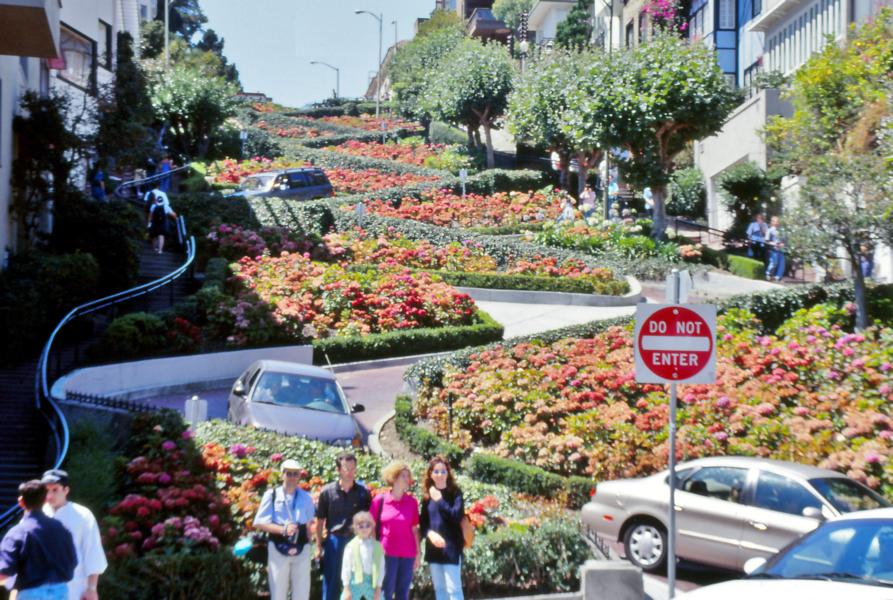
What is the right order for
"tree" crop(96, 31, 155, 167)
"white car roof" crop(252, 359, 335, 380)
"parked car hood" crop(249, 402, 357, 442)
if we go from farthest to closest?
"tree" crop(96, 31, 155, 167)
"white car roof" crop(252, 359, 335, 380)
"parked car hood" crop(249, 402, 357, 442)

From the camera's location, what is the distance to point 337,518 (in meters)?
9.26

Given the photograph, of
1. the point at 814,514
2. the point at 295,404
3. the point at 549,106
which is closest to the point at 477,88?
the point at 549,106

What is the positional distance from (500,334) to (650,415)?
8.79 metres

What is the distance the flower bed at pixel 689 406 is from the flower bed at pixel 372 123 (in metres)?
62.4

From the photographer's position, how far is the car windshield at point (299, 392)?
622 inches

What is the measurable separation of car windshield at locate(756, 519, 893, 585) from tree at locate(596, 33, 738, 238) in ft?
96.2

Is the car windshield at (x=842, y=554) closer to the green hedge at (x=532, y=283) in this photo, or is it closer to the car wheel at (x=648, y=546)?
the car wheel at (x=648, y=546)

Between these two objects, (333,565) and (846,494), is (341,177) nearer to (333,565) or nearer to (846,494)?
(846,494)

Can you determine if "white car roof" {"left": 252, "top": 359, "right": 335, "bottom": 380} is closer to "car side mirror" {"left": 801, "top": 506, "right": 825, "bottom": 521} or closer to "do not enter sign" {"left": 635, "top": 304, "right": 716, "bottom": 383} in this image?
"car side mirror" {"left": 801, "top": 506, "right": 825, "bottom": 521}

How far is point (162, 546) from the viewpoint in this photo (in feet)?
33.7

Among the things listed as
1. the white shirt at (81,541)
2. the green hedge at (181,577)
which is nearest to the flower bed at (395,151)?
the green hedge at (181,577)

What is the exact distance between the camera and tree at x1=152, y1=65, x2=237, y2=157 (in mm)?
51531

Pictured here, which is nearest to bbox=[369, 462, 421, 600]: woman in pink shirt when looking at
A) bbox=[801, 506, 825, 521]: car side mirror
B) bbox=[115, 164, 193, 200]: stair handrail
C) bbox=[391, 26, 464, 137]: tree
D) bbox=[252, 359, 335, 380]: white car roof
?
bbox=[801, 506, 825, 521]: car side mirror

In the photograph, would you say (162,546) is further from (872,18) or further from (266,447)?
(872,18)
